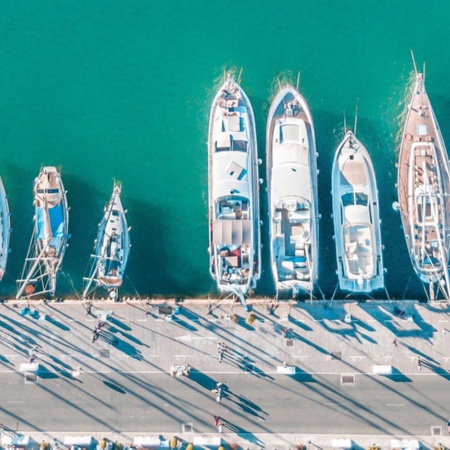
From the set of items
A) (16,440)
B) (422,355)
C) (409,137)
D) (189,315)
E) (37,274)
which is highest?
(409,137)

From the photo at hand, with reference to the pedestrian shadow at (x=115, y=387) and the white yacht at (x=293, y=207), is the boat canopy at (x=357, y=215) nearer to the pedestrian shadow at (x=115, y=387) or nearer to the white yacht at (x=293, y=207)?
the white yacht at (x=293, y=207)

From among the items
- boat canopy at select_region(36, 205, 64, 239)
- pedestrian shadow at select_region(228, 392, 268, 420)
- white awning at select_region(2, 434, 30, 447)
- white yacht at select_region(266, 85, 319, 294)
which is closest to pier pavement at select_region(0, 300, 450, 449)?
white awning at select_region(2, 434, 30, 447)

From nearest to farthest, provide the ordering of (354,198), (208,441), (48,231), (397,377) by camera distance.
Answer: (354,198) < (397,377) < (208,441) < (48,231)

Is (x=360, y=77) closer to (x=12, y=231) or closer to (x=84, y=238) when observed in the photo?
(x=84, y=238)

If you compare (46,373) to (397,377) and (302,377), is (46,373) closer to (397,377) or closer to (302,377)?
(302,377)

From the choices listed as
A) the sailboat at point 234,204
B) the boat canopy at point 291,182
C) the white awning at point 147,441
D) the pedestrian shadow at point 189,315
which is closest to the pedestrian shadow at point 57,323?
the pedestrian shadow at point 189,315

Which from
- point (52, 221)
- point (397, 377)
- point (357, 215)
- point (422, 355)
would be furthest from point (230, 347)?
point (52, 221)

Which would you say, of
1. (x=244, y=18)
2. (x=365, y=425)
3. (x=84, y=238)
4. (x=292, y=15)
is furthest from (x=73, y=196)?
(x=365, y=425)
